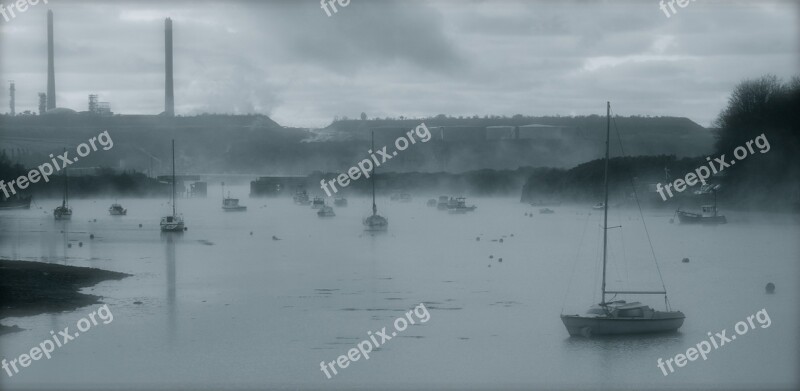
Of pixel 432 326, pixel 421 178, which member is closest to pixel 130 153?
pixel 421 178

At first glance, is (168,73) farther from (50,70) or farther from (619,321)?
(619,321)

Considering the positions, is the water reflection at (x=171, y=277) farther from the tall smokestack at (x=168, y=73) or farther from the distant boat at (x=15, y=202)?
the tall smokestack at (x=168, y=73)

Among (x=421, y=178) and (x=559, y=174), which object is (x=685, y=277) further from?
(x=421, y=178)

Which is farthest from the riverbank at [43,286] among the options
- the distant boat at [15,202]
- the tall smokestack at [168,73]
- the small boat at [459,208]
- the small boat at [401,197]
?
the tall smokestack at [168,73]

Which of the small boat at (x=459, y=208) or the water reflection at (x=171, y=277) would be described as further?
the small boat at (x=459, y=208)

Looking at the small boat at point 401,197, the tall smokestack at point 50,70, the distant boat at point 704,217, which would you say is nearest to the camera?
the distant boat at point 704,217
